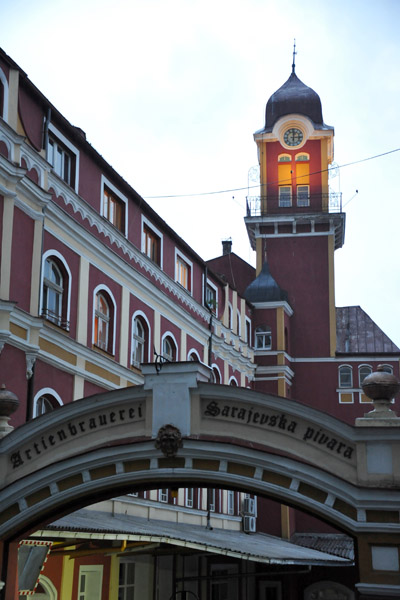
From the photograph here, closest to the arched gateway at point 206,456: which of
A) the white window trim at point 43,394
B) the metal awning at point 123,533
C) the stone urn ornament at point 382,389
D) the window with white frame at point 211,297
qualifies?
the stone urn ornament at point 382,389

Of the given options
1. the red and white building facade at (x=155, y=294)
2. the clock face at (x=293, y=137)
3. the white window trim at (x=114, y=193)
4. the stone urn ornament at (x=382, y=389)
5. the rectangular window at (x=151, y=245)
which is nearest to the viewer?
the stone urn ornament at (x=382, y=389)

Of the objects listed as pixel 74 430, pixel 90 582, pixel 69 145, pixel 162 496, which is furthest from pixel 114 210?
pixel 74 430

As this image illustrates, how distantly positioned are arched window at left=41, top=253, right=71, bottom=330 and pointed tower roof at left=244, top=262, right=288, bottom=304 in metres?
19.4

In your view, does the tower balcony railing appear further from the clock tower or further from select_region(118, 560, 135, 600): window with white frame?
select_region(118, 560, 135, 600): window with white frame

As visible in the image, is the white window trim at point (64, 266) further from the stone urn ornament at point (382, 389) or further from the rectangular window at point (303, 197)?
the rectangular window at point (303, 197)

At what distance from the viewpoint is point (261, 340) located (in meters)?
39.4

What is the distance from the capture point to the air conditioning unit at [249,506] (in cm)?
3372

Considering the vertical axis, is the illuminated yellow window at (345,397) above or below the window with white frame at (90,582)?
above

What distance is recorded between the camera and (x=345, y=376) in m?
40.1

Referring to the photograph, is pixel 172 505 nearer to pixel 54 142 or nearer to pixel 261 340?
pixel 54 142

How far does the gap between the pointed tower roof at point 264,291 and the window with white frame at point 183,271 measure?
9.34m

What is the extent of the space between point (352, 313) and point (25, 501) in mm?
35072

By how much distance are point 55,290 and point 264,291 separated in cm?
2007

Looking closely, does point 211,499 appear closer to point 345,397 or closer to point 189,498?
point 189,498
